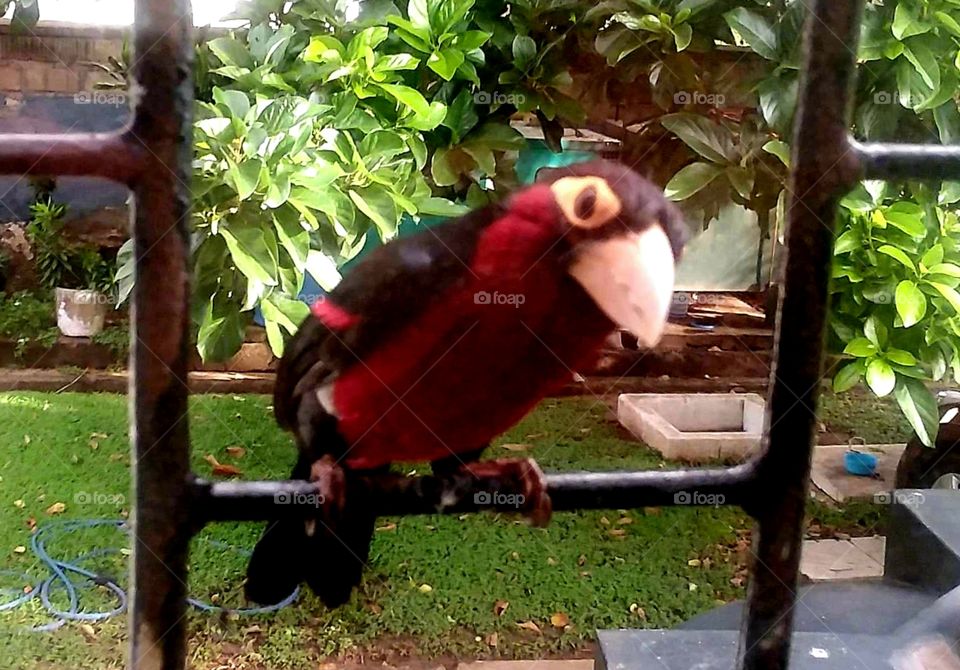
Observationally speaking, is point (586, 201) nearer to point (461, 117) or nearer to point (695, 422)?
point (461, 117)

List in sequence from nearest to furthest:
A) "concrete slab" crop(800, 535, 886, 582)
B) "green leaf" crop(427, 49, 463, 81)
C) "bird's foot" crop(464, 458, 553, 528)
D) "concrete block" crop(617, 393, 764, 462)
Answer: "bird's foot" crop(464, 458, 553, 528)
"green leaf" crop(427, 49, 463, 81)
"concrete block" crop(617, 393, 764, 462)
"concrete slab" crop(800, 535, 886, 582)

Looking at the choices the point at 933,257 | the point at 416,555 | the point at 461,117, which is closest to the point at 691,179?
the point at 461,117

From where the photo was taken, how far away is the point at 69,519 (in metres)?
0.78

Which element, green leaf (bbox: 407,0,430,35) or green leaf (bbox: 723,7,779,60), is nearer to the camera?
green leaf (bbox: 407,0,430,35)

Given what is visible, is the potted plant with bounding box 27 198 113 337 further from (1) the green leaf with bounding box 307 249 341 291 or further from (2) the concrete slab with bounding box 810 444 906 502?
(2) the concrete slab with bounding box 810 444 906 502

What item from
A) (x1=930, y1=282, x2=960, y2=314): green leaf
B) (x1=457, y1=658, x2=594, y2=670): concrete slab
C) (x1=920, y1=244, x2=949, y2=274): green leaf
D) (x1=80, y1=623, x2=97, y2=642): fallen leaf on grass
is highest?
(x1=920, y1=244, x2=949, y2=274): green leaf

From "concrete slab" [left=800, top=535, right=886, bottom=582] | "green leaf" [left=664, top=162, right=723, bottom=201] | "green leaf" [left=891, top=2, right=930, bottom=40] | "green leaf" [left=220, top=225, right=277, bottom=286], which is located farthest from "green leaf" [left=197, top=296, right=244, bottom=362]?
"concrete slab" [left=800, top=535, right=886, bottom=582]

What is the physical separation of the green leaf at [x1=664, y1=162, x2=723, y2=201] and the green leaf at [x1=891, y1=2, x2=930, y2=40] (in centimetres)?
19

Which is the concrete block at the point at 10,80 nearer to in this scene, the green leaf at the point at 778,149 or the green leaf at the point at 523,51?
the green leaf at the point at 523,51

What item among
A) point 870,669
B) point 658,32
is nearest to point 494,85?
point 658,32

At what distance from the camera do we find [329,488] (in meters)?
0.41

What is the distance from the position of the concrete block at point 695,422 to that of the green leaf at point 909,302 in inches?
6.9

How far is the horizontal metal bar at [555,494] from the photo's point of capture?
0.87 feet

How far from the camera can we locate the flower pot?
60cm
